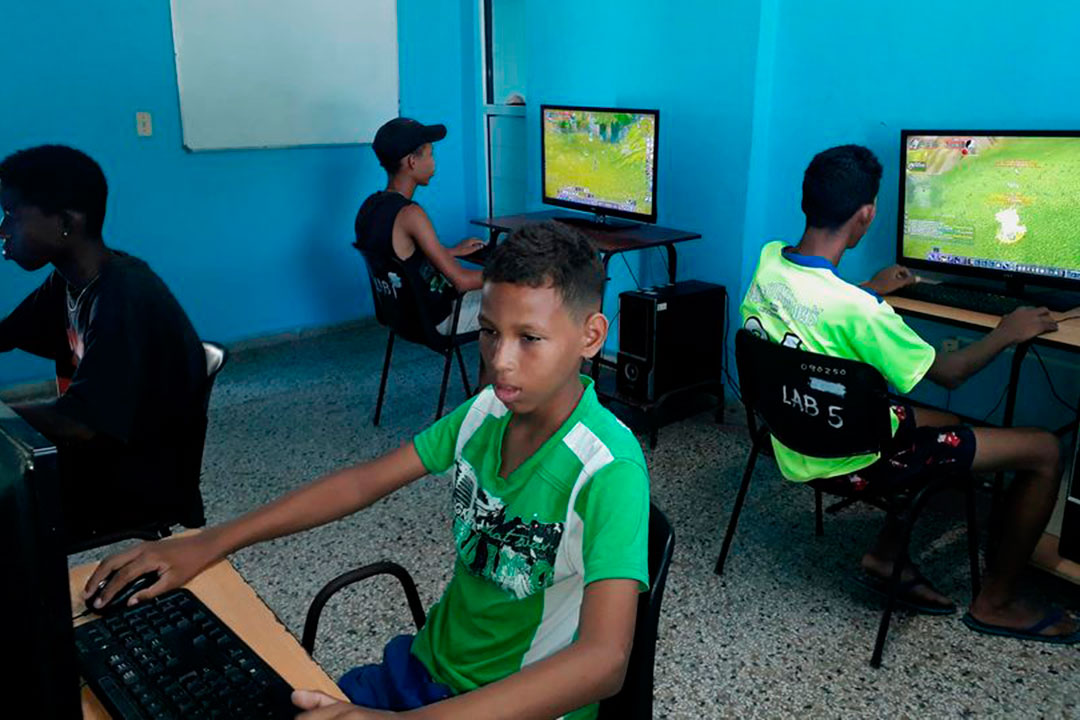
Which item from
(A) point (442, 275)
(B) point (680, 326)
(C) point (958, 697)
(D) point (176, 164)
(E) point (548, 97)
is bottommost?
(C) point (958, 697)

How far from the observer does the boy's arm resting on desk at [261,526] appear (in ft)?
3.45

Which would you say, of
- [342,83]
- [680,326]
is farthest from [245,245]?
[680,326]

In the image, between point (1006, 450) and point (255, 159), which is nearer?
point (1006, 450)

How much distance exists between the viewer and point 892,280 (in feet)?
8.48

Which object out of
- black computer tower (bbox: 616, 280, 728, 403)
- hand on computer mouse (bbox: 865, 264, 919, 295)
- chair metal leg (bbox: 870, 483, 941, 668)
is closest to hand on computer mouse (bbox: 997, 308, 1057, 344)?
chair metal leg (bbox: 870, 483, 941, 668)

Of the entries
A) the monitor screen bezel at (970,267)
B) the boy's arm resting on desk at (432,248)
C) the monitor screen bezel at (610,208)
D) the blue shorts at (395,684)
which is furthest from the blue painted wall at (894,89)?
the blue shorts at (395,684)

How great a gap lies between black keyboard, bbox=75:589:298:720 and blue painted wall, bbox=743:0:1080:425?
2.66 m

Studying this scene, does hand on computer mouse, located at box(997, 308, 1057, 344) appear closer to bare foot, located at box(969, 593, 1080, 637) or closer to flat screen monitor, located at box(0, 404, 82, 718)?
bare foot, located at box(969, 593, 1080, 637)

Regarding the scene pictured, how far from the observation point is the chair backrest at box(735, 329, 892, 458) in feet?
6.24

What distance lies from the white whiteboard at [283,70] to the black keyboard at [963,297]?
3.12m

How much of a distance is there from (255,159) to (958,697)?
150 inches

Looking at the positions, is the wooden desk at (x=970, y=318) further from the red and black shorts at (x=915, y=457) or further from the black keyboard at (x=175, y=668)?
the black keyboard at (x=175, y=668)

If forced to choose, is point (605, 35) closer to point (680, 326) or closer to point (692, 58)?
point (692, 58)

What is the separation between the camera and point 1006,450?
2035 millimetres
